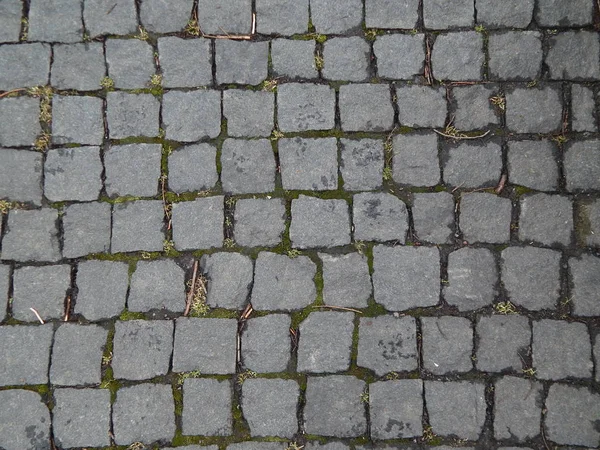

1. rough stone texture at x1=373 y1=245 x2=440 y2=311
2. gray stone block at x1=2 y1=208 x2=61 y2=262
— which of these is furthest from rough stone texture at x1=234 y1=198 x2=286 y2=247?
gray stone block at x1=2 y1=208 x2=61 y2=262

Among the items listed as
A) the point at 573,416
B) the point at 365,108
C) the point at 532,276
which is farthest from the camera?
the point at 365,108

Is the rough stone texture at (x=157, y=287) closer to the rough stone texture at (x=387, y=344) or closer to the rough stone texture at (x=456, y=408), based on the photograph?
the rough stone texture at (x=387, y=344)

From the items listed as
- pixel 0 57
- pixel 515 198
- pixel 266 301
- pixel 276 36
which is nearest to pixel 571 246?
pixel 515 198

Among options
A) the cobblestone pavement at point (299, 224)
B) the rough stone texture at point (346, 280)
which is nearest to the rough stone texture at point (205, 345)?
the cobblestone pavement at point (299, 224)

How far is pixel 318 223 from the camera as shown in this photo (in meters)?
3.61

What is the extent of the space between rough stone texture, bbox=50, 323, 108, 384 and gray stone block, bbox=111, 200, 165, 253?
516 millimetres

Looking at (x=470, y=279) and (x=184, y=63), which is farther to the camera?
(x=184, y=63)

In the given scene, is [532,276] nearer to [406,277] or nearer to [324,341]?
[406,277]

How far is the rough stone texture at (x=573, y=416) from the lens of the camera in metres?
3.45

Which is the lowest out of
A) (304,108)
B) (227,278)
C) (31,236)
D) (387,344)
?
Result: (387,344)

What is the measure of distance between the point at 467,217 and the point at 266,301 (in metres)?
1.34

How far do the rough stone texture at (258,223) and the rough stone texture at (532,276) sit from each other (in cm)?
139

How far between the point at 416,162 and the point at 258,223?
1.05 meters

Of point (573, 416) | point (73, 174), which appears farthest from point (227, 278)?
point (573, 416)
